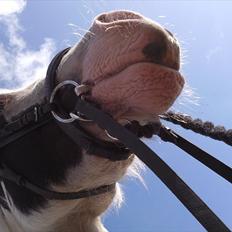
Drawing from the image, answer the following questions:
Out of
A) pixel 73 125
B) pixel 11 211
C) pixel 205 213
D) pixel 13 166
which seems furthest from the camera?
pixel 11 211

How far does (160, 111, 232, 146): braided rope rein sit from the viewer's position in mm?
2605

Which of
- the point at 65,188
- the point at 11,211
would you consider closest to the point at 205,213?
the point at 65,188

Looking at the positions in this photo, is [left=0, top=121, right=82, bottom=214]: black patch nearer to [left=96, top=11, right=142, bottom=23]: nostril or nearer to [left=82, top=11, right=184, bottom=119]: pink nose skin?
[left=82, top=11, right=184, bottom=119]: pink nose skin

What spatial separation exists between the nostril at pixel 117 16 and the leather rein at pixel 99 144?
37 centimetres

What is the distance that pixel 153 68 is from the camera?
1.98m

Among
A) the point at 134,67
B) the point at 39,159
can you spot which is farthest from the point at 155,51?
the point at 39,159

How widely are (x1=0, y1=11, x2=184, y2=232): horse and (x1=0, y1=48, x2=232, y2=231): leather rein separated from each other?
1.6 inches

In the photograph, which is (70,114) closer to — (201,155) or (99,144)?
(99,144)

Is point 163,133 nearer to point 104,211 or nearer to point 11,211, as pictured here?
point 104,211

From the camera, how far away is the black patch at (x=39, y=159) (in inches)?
104

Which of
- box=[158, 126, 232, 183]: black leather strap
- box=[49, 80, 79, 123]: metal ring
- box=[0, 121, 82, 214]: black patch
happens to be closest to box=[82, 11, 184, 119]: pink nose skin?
box=[49, 80, 79, 123]: metal ring

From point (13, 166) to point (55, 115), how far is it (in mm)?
786

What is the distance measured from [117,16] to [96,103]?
1.40 ft

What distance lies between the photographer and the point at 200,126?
275 centimetres
